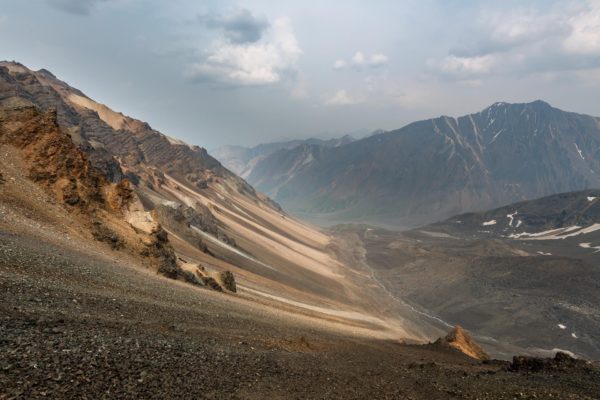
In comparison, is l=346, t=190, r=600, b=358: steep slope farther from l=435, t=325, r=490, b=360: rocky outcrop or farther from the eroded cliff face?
the eroded cliff face

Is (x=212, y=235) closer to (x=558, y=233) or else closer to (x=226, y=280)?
(x=226, y=280)

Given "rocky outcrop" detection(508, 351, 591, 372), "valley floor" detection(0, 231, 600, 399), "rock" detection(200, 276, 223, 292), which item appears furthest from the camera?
"rock" detection(200, 276, 223, 292)

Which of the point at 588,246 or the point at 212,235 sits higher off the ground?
the point at 588,246

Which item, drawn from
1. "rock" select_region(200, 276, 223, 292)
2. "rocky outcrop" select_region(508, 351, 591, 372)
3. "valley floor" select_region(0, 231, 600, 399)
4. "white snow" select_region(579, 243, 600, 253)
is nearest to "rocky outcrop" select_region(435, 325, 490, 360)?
"rocky outcrop" select_region(508, 351, 591, 372)

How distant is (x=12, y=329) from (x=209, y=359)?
4.93 metres

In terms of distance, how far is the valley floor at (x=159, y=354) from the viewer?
30.4ft

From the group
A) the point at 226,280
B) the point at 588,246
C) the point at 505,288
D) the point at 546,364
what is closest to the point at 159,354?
the point at 546,364

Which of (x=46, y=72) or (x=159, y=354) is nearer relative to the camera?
(x=159, y=354)

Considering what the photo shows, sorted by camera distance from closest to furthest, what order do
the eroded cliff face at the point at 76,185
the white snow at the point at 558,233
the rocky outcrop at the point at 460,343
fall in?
the eroded cliff face at the point at 76,185 → the rocky outcrop at the point at 460,343 → the white snow at the point at 558,233

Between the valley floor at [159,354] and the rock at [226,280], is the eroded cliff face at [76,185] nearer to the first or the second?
the rock at [226,280]

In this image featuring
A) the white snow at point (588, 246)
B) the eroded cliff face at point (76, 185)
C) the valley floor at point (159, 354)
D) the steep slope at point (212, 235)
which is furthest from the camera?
the white snow at point (588, 246)

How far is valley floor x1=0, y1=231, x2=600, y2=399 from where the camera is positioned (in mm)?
9258

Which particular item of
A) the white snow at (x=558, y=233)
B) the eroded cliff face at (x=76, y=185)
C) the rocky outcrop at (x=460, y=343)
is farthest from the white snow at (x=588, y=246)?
the eroded cliff face at (x=76, y=185)

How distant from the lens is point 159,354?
11.6 metres
